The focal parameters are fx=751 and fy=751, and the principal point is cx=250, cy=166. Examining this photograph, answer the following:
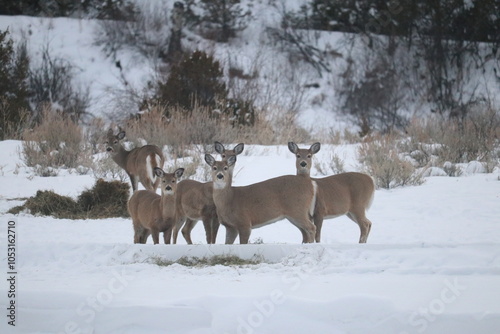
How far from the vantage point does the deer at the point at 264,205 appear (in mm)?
8758

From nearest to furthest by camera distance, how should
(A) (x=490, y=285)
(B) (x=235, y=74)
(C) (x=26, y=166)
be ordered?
1. (A) (x=490, y=285)
2. (C) (x=26, y=166)
3. (B) (x=235, y=74)

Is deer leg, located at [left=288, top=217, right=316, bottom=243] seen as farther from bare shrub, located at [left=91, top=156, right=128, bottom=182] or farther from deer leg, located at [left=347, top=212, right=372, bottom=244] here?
bare shrub, located at [left=91, top=156, right=128, bottom=182]

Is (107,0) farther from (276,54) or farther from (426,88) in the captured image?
(426,88)

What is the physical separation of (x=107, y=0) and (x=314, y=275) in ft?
110

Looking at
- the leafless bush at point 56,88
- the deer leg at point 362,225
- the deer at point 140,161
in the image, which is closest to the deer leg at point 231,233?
the deer leg at point 362,225

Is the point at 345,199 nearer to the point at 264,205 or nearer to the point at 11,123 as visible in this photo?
the point at 264,205

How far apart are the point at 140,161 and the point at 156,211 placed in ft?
14.7

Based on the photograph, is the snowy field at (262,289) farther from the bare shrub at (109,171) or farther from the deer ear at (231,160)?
the bare shrub at (109,171)

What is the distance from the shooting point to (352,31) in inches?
1487

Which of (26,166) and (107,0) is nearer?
(26,166)

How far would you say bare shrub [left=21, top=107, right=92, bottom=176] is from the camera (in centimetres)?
1620

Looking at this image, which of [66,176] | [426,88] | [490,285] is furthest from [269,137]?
[426,88]

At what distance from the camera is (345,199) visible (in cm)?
944

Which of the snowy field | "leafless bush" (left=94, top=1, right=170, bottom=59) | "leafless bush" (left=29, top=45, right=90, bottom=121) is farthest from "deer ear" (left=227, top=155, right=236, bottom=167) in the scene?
"leafless bush" (left=94, top=1, right=170, bottom=59)
